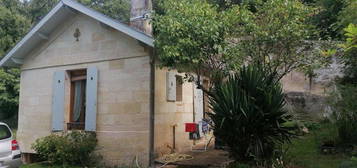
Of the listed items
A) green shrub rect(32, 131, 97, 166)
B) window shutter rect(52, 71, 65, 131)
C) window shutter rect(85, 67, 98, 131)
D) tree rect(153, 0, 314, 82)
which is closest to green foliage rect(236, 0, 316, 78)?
tree rect(153, 0, 314, 82)

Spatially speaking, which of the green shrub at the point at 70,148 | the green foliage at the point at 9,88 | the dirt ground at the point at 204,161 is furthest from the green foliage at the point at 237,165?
the green foliage at the point at 9,88

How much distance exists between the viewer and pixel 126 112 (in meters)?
7.74

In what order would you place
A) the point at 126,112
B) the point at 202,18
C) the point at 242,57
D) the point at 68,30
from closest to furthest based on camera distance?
the point at 202,18, the point at 242,57, the point at 126,112, the point at 68,30

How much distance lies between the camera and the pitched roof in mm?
7514

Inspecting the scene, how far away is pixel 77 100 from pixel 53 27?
2.59 meters

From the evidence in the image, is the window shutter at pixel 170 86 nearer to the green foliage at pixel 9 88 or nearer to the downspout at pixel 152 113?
the downspout at pixel 152 113

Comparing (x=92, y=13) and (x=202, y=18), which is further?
(x=92, y=13)

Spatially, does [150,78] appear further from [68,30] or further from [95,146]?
[68,30]

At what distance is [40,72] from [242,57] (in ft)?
22.0

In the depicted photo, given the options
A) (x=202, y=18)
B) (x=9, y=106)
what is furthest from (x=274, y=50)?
(x=9, y=106)

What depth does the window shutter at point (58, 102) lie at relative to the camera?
343 inches

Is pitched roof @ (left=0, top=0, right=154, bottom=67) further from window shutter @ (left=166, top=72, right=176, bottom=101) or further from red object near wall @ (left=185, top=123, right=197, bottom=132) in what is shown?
red object near wall @ (left=185, top=123, right=197, bottom=132)

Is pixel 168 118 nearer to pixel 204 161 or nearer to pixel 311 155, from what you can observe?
pixel 204 161

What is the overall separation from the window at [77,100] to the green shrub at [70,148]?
0.64m
